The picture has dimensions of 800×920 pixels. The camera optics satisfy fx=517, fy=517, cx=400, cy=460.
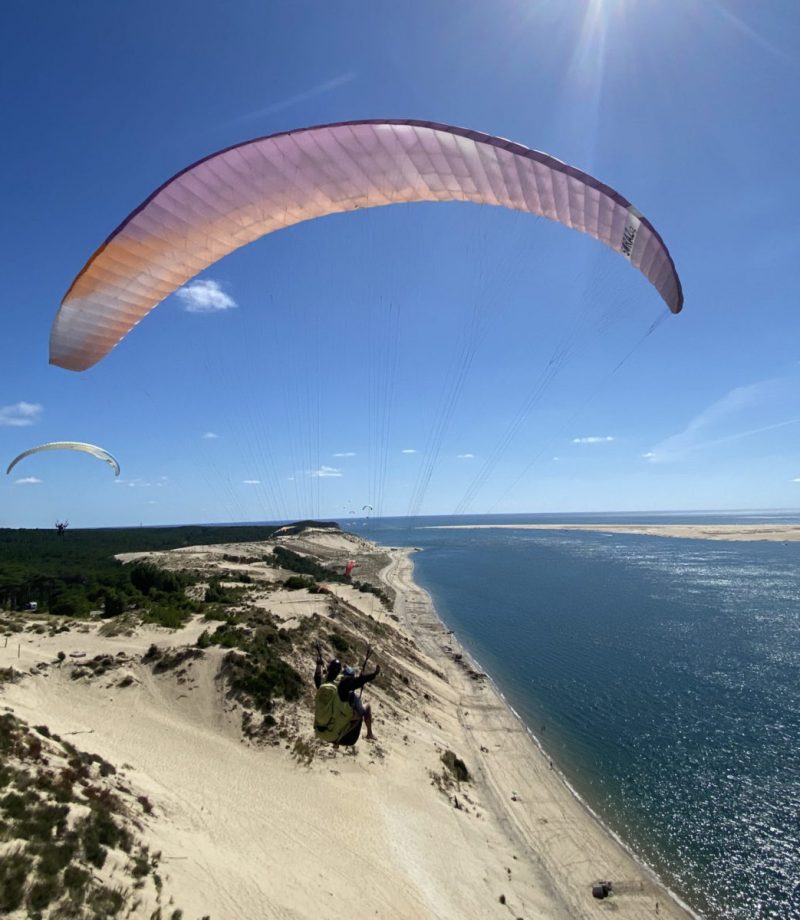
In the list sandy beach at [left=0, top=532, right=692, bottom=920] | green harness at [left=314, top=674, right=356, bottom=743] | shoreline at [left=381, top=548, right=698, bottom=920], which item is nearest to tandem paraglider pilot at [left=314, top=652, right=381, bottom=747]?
green harness at [left=314, top=674, right=356, bottom=743]

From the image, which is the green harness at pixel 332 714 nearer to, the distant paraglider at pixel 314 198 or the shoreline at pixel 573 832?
the shoreline at pixel 573 832

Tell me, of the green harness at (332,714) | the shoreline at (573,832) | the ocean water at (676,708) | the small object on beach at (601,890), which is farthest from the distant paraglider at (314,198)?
the ocean water at (676,708)

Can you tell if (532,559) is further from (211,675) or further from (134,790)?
(134,790)

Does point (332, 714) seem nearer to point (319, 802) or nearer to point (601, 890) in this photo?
point (319, 802)

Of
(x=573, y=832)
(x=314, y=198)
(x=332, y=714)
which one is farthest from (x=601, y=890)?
(x=314, y=198)

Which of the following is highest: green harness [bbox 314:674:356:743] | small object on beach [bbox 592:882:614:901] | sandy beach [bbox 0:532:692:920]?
green harness [bbox 314:674:356:743]

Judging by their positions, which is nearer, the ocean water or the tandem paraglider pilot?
the tandem paraglider pilot

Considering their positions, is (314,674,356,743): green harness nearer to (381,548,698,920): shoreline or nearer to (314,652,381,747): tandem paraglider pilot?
(314,652,381,747): tandem paraglider pilot
